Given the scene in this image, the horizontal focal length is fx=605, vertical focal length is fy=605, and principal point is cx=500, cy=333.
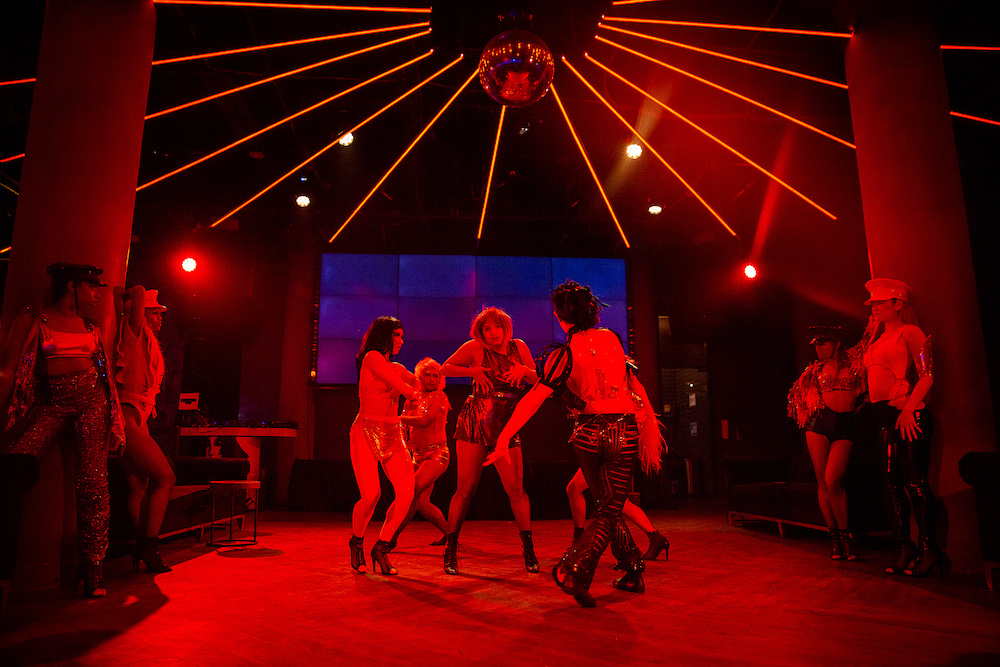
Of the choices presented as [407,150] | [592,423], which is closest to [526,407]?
[592,423]

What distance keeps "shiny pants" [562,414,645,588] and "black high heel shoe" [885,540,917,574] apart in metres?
2.30

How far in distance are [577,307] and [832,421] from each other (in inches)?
109

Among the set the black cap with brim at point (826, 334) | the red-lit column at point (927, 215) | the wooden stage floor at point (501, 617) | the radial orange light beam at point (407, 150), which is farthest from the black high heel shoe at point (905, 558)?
the radial orange light beam at point (407, 150)

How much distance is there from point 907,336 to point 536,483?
4.96 meters

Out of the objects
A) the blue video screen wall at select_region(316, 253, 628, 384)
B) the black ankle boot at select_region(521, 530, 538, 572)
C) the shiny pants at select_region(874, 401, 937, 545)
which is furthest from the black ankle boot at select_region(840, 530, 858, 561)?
the blue video screen wall at select_region(316, 253, 628, 384)

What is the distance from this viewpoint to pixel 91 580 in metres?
3.40

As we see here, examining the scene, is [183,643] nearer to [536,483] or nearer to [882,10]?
[536,483]

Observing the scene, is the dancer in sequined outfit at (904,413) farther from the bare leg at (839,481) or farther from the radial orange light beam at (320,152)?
the radial orange light beam at (320,152)

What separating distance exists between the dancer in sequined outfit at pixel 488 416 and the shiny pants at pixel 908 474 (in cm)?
248

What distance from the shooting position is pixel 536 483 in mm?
8047

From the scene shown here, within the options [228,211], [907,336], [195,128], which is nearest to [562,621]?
[907,336]

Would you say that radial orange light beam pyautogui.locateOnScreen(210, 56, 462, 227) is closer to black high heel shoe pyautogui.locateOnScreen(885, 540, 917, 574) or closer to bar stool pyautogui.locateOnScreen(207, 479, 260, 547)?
bar stool pyautogui.locateOnScreen(207, 479, 260, 547)

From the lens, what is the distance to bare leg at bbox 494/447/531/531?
161 inches

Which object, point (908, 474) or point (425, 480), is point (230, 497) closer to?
point (425, 480)
